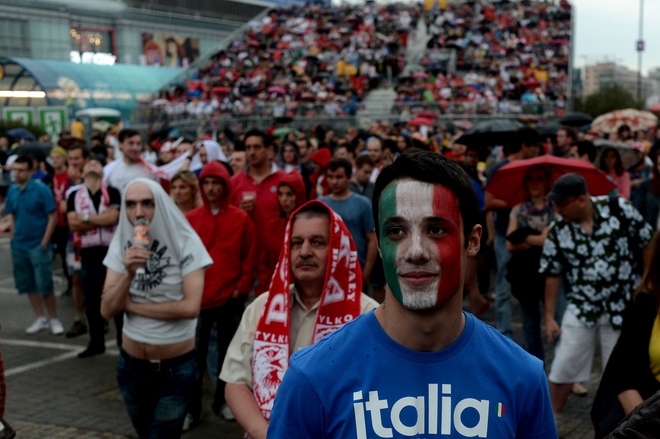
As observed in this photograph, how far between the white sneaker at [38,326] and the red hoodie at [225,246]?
376 centimetres

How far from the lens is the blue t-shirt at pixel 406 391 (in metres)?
1.74

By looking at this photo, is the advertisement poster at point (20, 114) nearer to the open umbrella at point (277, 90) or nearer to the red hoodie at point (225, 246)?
the open umbrella at point (277, 90)

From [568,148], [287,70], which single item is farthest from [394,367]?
[287,70]

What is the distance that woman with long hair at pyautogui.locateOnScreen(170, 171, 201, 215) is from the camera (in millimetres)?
6768

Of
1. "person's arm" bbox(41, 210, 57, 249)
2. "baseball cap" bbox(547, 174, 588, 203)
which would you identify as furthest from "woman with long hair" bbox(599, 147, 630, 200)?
"person's arm" bbox(41, 210, 57, 249)

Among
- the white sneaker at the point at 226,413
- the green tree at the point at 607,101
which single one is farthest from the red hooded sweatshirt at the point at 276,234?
the green tree at the point at 607,101

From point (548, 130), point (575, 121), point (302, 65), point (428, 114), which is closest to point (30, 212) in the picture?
point (548, 130)

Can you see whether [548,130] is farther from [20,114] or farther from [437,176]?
[20,114]

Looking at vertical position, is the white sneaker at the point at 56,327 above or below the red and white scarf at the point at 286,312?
below

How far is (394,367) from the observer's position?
176 centimetres

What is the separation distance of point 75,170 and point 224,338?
13.0ft

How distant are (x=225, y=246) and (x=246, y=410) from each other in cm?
319

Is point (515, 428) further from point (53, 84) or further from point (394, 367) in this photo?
point (53, 84)

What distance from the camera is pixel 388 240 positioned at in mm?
1842
